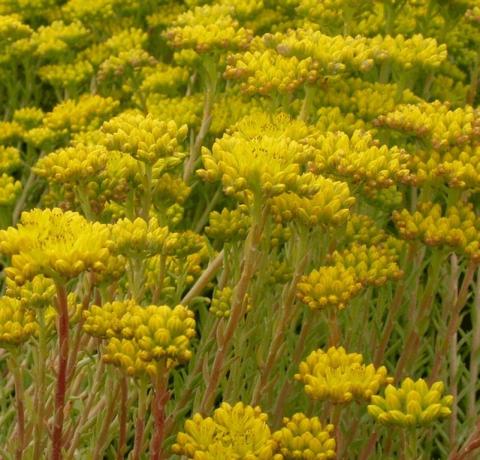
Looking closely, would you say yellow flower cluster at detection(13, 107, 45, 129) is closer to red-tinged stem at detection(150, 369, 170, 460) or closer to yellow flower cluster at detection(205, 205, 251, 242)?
yellow flower cluster at detection(205, 205, 251, 242)

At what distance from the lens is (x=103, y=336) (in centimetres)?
106

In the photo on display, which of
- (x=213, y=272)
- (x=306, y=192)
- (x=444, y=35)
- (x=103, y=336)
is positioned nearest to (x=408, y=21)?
(x=444, y=35)

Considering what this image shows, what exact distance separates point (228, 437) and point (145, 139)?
529 mm

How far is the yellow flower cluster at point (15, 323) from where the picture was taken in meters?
1.05

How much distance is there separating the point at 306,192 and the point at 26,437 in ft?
1.98

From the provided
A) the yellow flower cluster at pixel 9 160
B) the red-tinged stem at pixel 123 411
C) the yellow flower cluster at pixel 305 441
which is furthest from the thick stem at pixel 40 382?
the yellow flower cluster at pixel 9 160

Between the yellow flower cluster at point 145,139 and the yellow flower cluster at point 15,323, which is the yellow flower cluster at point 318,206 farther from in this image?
the yellow flower cluster at point 15,323

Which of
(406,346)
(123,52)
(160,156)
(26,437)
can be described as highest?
(160,156)

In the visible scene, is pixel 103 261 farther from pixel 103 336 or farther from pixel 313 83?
pixel 313 83

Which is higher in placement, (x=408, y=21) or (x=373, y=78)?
(x=408, y=21)

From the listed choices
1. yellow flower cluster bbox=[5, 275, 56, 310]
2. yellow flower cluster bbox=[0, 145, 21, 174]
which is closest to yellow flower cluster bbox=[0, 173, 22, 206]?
A: yellow flower cluster bbox=[0, 145, 21, 174]

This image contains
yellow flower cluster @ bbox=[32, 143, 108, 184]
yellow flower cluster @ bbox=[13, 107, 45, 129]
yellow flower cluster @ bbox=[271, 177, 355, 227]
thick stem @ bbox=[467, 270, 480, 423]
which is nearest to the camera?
yellow flower cluster @ bbox=[271, 177, 355, 227]

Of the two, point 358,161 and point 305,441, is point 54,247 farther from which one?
point 358,161

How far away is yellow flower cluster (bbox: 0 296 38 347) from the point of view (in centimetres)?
105
